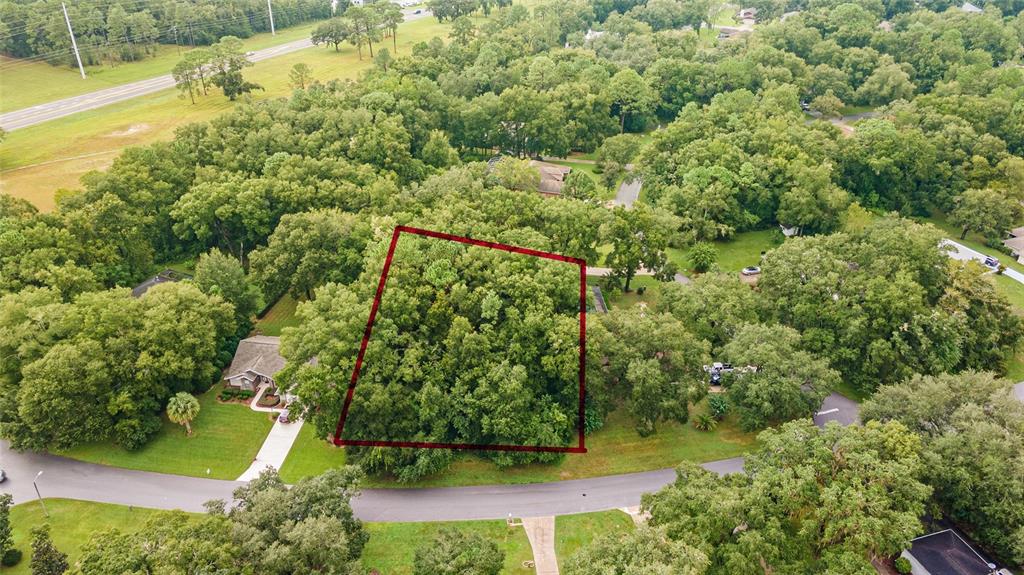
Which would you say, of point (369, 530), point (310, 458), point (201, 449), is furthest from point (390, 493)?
point (201, 449)

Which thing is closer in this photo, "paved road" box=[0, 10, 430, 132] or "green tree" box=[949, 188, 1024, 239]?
"green tree" box=[949, 188, 1024, 239]

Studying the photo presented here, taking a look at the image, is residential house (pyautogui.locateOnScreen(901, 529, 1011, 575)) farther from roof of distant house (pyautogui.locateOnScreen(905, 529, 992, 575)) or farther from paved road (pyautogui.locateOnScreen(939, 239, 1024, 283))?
paved road (pyautogui.locateOnScreen(939, 239, 1024, 283))

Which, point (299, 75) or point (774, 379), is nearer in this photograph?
point (774, 379)

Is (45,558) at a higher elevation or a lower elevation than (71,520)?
higher

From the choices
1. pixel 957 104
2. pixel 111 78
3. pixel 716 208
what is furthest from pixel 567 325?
pixel 111 78

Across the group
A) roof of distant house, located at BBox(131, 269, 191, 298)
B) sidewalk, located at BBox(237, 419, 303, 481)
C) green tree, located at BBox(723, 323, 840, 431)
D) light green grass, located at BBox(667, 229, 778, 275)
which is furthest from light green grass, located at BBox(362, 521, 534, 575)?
light green grass, located at BBox(667, 229, 778, 275)

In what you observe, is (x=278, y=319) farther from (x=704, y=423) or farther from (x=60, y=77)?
(x=60, y=77)

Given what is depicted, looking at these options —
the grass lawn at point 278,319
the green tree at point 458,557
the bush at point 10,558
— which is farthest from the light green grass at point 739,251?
the bush at point 10,558
